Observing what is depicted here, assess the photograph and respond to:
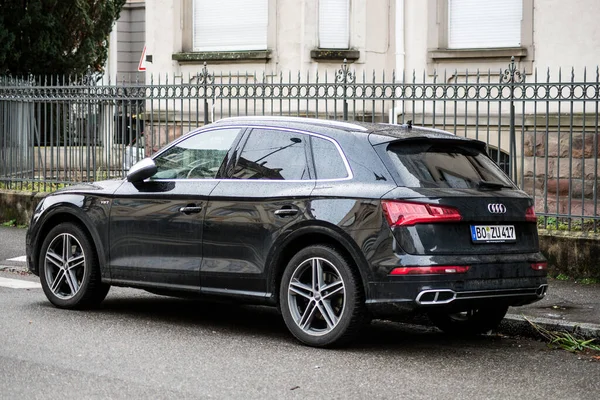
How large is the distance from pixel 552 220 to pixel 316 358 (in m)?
5.26

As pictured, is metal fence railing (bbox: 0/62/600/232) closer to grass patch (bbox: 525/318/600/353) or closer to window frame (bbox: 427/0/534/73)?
window frame (bbox: 427/0/534/73)

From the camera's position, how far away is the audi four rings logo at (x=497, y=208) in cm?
812

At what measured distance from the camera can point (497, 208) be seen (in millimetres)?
8164

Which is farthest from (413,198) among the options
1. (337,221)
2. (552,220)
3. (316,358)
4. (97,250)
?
(552,220)

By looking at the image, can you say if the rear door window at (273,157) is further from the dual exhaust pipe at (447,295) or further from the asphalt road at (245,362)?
the dual exhaust pipe at (447,295)

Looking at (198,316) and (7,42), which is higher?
(7,42)

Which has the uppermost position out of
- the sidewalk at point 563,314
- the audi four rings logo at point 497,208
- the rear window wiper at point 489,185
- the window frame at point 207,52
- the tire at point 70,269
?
the window frame at point 207,52

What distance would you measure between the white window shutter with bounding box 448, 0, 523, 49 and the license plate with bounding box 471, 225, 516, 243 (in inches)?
338

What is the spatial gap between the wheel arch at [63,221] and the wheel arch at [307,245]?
1.81 meters

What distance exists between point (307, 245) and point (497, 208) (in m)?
1.36

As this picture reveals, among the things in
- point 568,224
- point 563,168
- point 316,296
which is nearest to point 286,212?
point 316,296

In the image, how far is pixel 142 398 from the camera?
6.54 metres

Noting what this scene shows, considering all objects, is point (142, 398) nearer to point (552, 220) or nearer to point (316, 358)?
point (316, 358)

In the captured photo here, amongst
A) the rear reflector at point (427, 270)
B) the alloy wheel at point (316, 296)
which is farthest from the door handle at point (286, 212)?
the rear reflector at point (427, 270)
